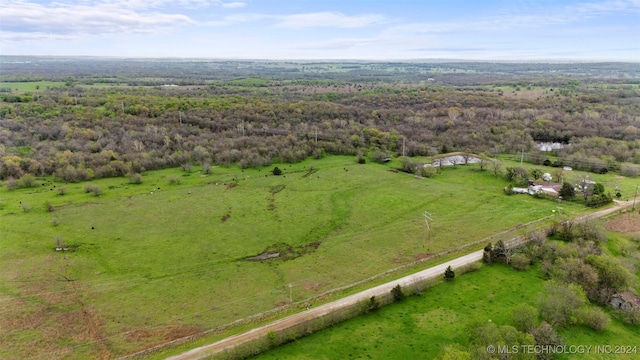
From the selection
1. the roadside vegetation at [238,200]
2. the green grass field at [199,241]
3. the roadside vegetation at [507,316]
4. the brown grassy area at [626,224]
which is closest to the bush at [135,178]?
the roadside vegetation at [238,200]

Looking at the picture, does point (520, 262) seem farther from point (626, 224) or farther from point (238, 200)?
point (238, 200)

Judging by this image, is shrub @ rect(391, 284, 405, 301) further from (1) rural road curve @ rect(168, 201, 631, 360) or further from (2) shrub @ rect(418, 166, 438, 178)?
(2) shrub @ rect(418, 166, 438, 178)

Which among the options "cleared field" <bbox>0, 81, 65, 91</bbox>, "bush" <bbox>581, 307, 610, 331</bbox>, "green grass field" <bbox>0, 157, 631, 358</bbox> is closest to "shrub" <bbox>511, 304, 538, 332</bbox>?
"bush" <bbox>581, 307, 610, 331</bbox>

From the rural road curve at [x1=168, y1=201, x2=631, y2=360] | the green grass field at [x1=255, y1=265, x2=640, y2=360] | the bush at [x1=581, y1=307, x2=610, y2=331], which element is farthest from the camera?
the bush at [x1=581, y1=307, x2=610, y2=331]

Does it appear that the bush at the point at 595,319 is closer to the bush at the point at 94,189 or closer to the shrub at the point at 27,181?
the bush at the point at 94,189

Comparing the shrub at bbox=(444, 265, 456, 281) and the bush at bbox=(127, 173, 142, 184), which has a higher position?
the bush at bbox=(127, 173, 142, 184)

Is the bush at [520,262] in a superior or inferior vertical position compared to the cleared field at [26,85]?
inferior

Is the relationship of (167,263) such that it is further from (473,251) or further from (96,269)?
(473,251)

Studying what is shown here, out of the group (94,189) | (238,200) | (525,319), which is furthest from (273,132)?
(525,319)
